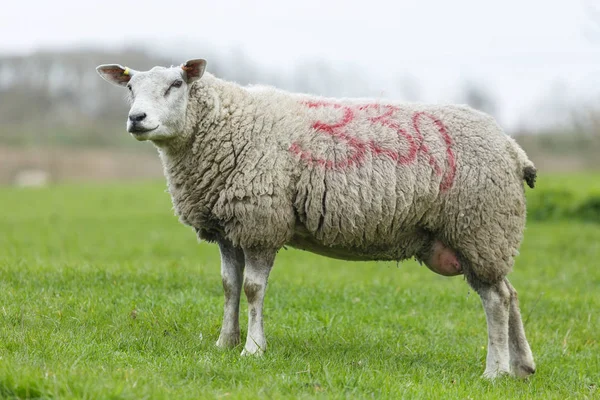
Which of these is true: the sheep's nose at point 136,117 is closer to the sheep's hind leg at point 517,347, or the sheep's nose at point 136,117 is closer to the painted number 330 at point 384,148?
the painted number 330 at point 384,148

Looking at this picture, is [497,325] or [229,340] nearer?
[497,325]

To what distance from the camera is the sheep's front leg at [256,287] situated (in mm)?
5578

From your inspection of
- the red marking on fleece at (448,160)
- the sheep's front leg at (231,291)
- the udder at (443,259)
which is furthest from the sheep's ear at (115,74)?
the udder at (443,259)

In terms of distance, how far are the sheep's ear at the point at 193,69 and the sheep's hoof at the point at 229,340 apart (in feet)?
6.71

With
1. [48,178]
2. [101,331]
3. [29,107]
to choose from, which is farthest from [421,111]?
[29,107]

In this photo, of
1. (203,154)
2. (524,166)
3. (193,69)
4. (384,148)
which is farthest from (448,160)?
(193,69)

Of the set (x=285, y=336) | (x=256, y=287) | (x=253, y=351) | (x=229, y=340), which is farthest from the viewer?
(x=285, y=336)

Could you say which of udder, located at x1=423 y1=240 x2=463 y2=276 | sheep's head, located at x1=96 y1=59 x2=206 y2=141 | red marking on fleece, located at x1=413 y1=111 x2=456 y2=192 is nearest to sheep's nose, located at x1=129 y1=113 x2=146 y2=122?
sheep's head, located at x1=96 y1=59 x2=206 y2=141

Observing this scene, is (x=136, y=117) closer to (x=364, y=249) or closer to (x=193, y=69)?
(x=193, y=69)

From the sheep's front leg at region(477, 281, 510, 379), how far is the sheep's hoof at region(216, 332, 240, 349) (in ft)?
6.44

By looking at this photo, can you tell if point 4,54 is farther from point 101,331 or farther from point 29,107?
point 101,331

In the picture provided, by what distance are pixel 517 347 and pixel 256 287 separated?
2147 mm

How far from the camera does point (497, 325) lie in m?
5.67

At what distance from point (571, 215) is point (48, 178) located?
34.3m
